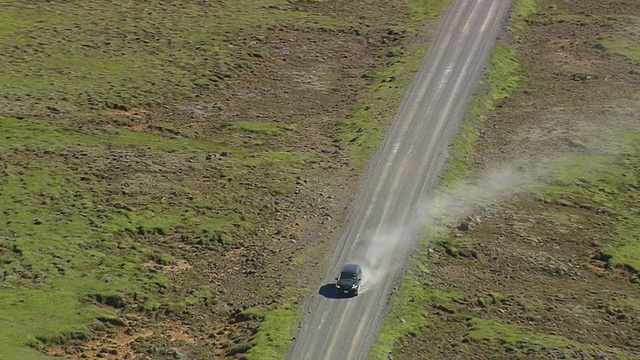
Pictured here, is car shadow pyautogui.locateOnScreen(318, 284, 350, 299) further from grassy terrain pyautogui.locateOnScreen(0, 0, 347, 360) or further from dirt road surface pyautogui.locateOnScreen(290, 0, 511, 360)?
grassy terrain pyautogui.locateOnScreen(0, 0, 347, 360)

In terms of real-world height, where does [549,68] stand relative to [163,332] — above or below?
above

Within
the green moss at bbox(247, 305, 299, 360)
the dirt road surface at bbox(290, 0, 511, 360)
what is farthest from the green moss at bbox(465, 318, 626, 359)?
the green moss at bbox(247, 305, 299, 360)

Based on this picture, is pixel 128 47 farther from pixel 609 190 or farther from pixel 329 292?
pixel 609 190

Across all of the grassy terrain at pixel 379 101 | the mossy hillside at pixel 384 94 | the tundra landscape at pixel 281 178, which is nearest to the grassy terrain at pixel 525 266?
the tundra landscape at pixel 281 178

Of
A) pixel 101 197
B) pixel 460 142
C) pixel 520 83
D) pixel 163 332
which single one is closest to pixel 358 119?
pixel 460 142

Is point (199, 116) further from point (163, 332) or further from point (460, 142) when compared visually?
point (163, 332)

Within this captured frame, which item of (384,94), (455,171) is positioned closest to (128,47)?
(384,94)
